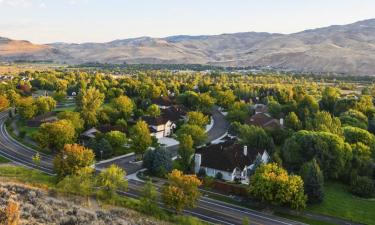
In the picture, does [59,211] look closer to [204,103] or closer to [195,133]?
[195,133]

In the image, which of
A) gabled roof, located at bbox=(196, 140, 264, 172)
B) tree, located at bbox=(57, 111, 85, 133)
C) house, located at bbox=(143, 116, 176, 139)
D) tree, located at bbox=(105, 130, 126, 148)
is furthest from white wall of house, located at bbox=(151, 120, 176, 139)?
gabled roof, located at bbox=(196, 140, 264, 172)

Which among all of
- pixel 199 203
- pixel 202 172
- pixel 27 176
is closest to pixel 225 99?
pixel 202 172

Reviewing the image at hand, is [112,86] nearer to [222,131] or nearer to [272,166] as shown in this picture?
[222,131]

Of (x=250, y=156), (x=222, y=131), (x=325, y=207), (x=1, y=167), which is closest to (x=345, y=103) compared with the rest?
(x=222, y=131)

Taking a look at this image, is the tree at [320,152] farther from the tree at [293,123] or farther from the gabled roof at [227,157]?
the tree at [293,123]

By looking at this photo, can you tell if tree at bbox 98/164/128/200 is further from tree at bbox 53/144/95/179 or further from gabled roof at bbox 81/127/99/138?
gabled roof at bbox 81/127/99/138

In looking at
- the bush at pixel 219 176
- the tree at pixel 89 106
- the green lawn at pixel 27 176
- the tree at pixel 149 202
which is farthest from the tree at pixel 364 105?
the green lawn at pixel 27 176
